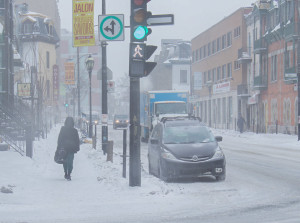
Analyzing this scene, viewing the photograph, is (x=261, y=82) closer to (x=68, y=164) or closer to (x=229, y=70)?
(x=229, y=70)

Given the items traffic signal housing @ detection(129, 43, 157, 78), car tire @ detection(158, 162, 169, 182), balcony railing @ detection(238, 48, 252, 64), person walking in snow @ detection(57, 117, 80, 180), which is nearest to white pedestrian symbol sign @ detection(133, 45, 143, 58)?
traffic signal housing @ detection(129, 43, 157, 78)

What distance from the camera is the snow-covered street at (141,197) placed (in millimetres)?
10047

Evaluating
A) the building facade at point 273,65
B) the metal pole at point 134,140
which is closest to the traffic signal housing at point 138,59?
the metal pole at point 134,140

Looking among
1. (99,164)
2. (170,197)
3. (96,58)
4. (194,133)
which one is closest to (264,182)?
(194,133)

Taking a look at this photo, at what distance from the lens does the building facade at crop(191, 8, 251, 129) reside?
62094 millimetres

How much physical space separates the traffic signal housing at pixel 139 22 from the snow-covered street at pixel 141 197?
3130 mm

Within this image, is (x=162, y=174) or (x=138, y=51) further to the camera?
(x=162, y=174)

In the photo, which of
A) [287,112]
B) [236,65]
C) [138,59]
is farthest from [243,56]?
[138,59]

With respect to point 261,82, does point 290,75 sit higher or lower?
higher

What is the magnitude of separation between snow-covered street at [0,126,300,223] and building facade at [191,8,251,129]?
43.1m

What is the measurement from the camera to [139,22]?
12.4 m

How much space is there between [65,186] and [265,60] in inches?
1673

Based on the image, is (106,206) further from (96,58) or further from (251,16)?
(96,58)

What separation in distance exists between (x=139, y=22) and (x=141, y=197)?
3465 millimetres
